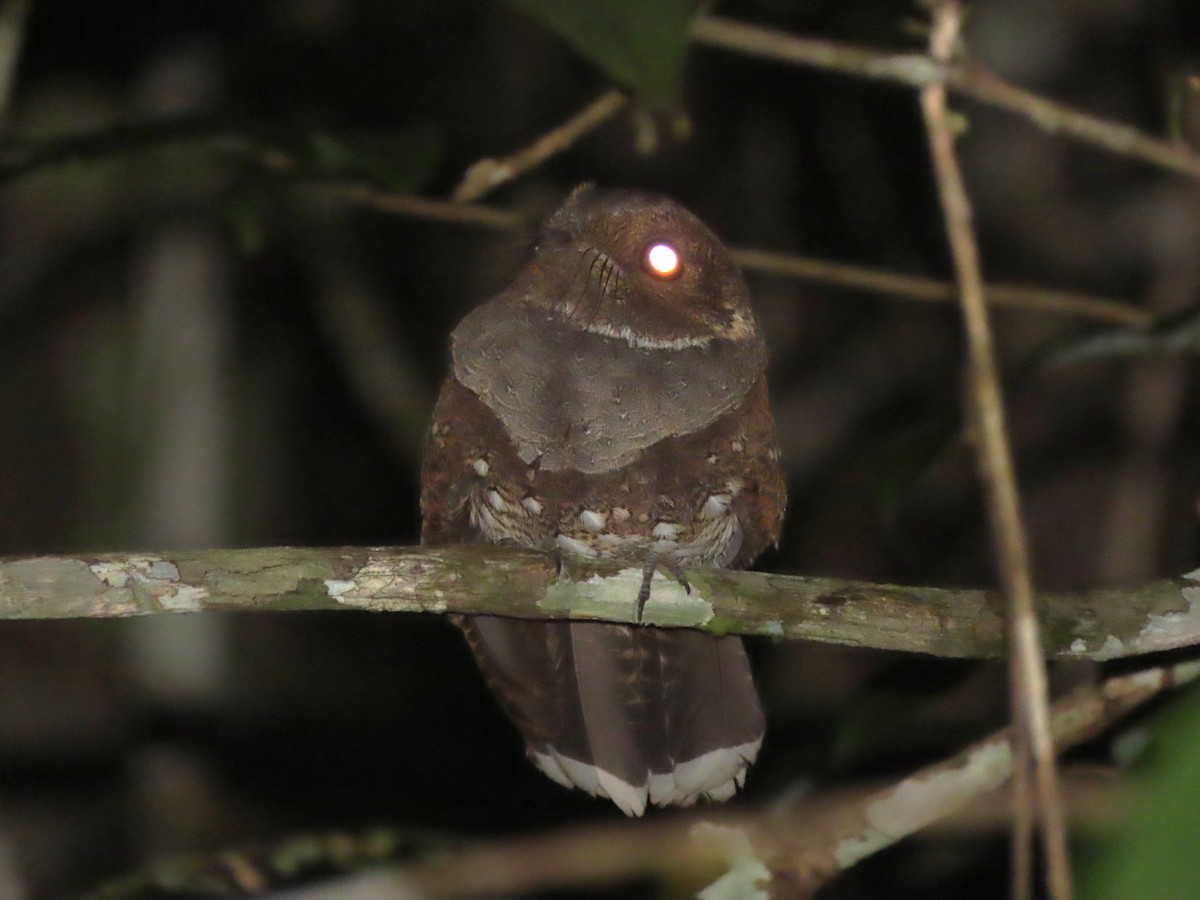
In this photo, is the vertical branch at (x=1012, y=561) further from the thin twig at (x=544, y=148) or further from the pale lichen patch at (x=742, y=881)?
the thin twig at (x=544, y=148)

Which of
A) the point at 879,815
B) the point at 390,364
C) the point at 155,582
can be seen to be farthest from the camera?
the point at 390,364

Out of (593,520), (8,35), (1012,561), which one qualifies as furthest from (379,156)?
(1012,561)

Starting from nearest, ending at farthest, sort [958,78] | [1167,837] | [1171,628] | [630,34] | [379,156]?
[1167,837] < [630,34] < [958,78] < [1171,628] < [379,156]

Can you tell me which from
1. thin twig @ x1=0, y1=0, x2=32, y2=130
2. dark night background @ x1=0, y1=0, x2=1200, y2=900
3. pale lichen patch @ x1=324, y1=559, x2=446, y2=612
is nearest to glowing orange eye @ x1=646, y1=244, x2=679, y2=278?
pale lichen patch @ x1=324, y1=559, x2=446, y2=612

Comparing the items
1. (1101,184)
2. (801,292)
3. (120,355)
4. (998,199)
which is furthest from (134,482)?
(1101,184)

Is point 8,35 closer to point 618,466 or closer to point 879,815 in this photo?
point 618,466

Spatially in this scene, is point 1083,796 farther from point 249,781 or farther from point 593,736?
point 249,781
